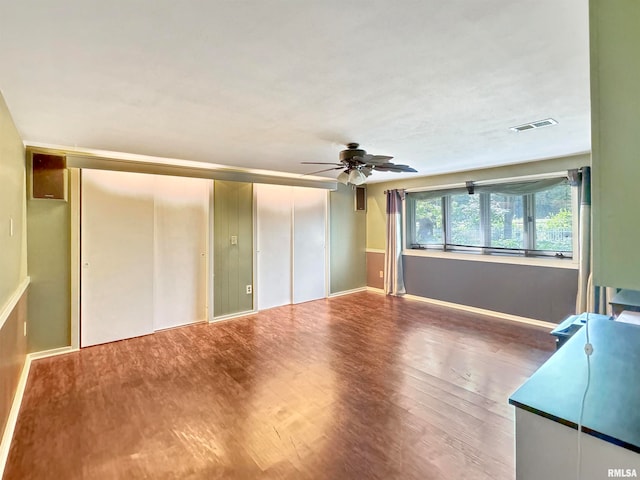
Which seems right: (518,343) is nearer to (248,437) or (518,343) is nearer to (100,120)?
(248,437)

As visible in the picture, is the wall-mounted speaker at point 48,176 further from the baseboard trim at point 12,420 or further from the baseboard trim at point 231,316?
the baseboard trim at point 231,316

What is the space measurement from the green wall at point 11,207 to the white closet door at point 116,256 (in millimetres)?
617

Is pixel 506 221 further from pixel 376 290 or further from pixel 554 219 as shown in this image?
pixel 376 290

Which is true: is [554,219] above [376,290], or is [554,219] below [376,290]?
above

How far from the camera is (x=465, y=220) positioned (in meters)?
5.21

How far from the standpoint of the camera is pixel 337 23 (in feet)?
4.43

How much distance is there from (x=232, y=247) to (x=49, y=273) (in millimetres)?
2141

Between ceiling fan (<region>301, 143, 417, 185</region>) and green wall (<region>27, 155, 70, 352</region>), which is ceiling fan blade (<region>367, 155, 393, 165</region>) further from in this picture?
green wall (<region>27, 155, 70, 352</region>)

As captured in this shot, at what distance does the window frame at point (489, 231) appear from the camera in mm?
4059

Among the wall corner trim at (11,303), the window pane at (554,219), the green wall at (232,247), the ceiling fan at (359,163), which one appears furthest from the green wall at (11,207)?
the window pane at (554,219)

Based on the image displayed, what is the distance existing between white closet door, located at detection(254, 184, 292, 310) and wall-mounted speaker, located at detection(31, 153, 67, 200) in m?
2.39

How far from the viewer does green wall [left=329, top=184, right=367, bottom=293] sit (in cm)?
614

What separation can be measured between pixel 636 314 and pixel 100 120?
422 centimetres

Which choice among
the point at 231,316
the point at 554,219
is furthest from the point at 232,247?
the point at 554,219
